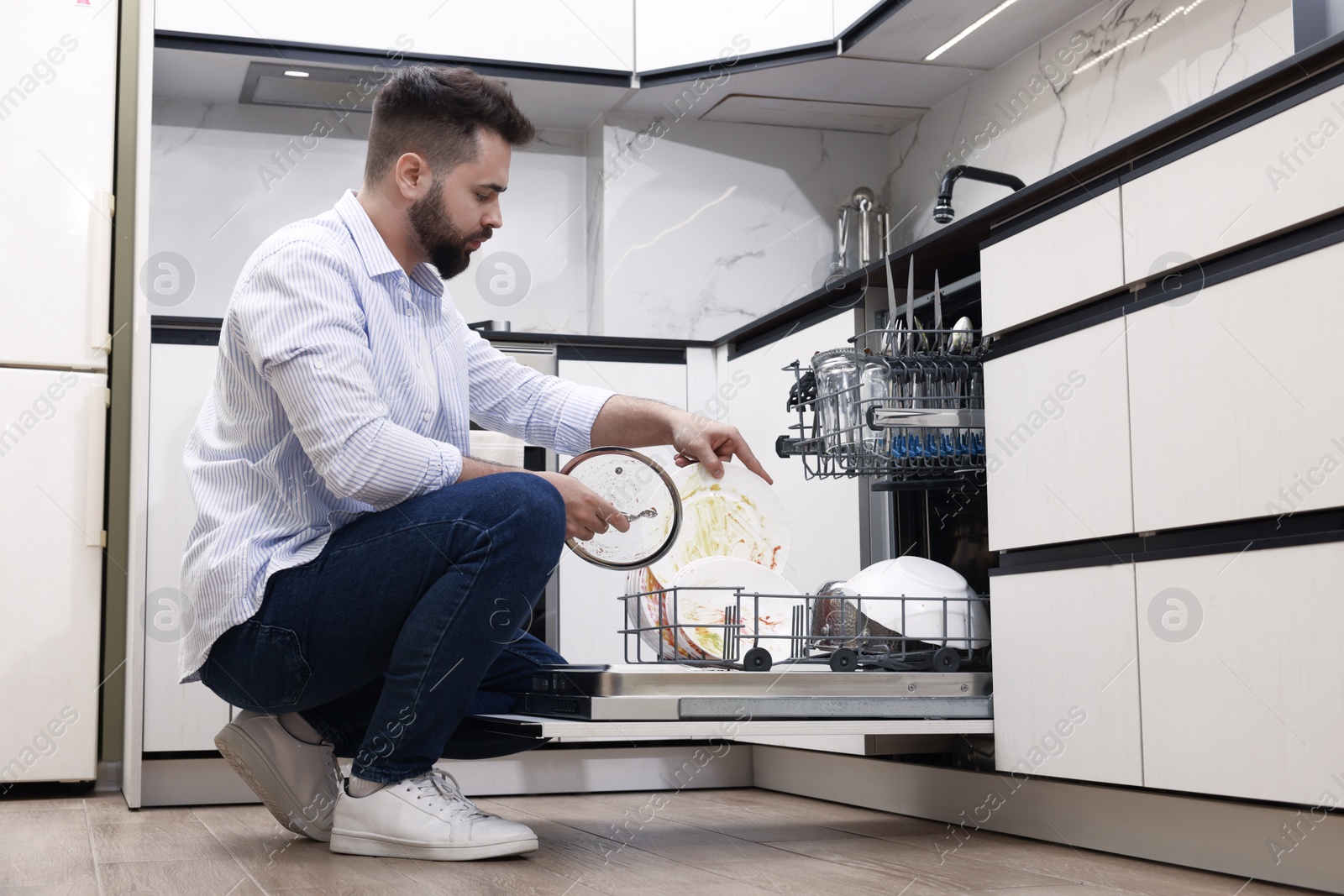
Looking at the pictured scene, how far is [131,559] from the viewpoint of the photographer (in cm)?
228

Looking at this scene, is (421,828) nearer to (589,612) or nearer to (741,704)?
(741,704)

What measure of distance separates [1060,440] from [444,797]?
2.83 ft

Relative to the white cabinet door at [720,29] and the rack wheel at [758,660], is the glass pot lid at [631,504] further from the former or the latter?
the white cabinet door at [720,29]

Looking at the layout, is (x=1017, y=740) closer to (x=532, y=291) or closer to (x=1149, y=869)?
(x=1149, y=869)

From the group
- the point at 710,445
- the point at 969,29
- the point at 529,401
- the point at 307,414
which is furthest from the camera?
the point at 969,29

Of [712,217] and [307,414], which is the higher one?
[712,217]

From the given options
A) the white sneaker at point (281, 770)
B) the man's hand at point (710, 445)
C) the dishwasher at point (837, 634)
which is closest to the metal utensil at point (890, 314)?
the dishwasher at point (837, 634)

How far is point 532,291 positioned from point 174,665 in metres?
1.34

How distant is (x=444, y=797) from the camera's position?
1.62 m

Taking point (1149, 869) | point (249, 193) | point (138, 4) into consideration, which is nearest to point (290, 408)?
point (1149, 869)

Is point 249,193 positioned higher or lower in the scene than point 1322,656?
higher

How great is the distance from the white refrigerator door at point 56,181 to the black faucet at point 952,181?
1.51 m

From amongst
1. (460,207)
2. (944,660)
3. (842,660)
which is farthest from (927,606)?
(460,207)

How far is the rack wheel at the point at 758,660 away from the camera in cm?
168
